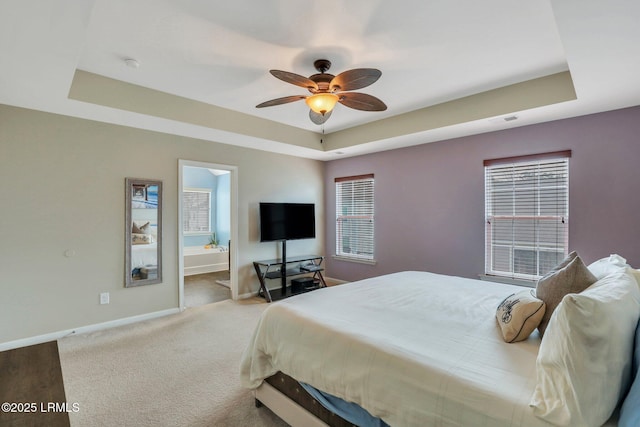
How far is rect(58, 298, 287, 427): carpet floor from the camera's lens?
2068 millimetres

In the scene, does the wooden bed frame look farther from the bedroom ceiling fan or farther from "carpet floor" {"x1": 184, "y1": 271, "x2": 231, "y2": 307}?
"carpet floor" {"x1": 184, "y1": 271, "x2": 231, "y2": 307}

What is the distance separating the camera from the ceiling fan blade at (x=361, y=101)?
2662 millimetres

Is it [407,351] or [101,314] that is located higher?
[407,351]

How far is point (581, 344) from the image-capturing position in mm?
1066

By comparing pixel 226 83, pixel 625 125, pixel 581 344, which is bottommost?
pixel 581 344

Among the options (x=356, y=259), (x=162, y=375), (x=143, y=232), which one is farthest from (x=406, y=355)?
(x=356, y=259)

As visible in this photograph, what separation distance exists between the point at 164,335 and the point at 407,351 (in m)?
3.02

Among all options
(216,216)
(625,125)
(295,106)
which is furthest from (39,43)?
(216,216)

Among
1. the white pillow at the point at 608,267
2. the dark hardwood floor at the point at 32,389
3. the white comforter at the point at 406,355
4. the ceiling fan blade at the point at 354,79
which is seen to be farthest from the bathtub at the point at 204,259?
the white pillow at the point at 608,267

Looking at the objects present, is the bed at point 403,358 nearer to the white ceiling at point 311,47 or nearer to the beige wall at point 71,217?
the white ceiling at point 311,47

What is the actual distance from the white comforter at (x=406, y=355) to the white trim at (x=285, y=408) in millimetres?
94

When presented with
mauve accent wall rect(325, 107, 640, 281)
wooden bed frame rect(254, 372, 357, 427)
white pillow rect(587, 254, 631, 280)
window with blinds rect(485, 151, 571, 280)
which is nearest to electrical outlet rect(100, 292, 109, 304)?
wooden bed frame rect(254, 372, 357, 427)

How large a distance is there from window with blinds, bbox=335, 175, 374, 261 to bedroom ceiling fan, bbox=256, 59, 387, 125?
2.64m

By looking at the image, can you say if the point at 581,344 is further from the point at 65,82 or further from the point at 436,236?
the point at 65,82
